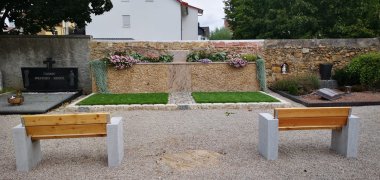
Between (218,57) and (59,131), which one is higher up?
(218,57)

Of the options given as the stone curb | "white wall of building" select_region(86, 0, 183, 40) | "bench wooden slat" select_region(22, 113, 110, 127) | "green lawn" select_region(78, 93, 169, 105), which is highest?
"white wall of building" select_region(86, 0, 183, 40)

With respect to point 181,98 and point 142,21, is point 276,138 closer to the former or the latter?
point 181,98

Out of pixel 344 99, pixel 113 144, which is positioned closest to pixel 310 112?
pixel 113 144

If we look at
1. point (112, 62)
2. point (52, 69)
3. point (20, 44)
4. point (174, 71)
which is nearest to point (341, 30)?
point (174, 71)

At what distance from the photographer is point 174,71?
37.4ft

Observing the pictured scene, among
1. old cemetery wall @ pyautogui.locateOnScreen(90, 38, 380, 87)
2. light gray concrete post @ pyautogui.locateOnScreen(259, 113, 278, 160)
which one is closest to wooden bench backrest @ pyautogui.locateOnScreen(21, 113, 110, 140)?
light gray concrete post @ pyautogui.locateOnScreen(259, 113, 278, 160)

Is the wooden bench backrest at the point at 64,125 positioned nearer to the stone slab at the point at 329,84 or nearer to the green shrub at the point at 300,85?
the green shrub at the point at 300,85

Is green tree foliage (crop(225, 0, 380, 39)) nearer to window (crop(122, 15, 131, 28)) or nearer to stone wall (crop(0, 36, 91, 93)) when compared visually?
stone wall (crop(0, 36, 91, 93))

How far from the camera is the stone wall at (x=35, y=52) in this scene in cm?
1216

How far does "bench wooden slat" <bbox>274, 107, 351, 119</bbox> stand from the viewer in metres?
4.57

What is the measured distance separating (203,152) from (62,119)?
80.0 inches

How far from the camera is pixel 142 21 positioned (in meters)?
29.6

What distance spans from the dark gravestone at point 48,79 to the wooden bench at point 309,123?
28.3ft

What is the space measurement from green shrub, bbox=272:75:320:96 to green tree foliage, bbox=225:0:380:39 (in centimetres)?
621
